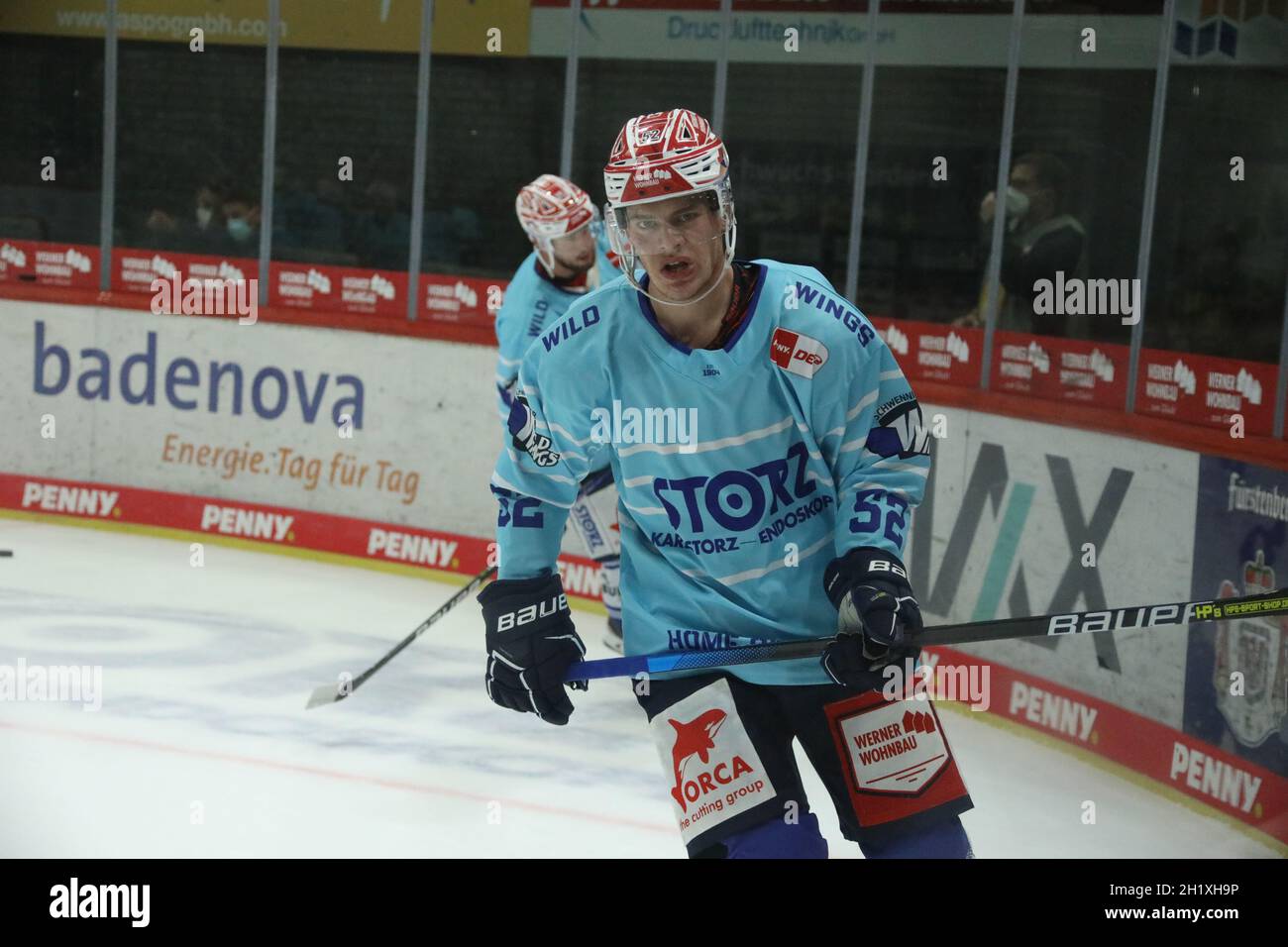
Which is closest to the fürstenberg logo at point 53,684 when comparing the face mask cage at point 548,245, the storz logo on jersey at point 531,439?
the face mask cage at point 548,245

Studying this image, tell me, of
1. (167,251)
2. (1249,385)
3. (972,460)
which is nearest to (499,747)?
(972,460)

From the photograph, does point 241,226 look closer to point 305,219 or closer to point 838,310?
point 305,219

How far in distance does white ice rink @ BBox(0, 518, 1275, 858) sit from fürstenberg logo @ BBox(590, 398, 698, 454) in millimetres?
1919

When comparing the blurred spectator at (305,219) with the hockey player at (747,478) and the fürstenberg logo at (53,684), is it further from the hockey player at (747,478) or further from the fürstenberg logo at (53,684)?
the hockey player at (747,478)

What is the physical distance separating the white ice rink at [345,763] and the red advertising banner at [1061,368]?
1.19 meters

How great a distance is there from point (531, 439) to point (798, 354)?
441 mm

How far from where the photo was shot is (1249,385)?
4922 millimetres

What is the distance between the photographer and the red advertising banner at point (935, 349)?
21.2 ft

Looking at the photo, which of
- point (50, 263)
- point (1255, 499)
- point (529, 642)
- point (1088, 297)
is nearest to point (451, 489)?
point (50, 263)

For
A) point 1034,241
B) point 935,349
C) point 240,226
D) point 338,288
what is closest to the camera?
point 1034,241

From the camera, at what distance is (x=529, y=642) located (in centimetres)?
265

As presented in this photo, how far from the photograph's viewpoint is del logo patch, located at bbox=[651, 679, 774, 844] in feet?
8.30

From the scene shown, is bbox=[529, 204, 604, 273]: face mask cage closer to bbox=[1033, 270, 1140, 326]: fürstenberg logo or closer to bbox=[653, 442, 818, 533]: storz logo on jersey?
bbox=[1033, 270, 1140, 326]: fürstenberg logo

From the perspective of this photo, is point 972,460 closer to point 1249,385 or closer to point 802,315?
point 1249,385
